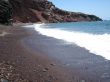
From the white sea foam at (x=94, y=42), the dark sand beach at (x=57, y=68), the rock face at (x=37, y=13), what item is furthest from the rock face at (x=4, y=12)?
the dark sand beach at (x=57, y=68)

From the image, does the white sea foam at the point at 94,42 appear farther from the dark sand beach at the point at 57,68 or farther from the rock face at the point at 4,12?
the rock face at the point at 4,12

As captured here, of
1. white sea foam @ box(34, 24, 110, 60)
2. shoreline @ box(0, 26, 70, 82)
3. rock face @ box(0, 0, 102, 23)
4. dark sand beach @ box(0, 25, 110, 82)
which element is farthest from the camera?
rock face @ box(0, 0, 102, 23)

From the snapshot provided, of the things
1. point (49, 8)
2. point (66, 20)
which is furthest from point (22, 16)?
point (66, 20)

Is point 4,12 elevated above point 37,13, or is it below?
above

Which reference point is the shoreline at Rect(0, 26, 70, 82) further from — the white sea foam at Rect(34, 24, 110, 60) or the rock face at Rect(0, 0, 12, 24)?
the rock face at Rect(0, 0, 12, 24)

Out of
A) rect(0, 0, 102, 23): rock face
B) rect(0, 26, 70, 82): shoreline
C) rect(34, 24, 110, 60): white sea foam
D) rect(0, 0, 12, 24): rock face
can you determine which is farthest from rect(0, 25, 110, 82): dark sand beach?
rect(0, 0, 102, 23): rock face

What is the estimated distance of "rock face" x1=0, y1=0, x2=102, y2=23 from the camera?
98562mm

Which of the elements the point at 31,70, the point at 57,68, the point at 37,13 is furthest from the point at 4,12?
Answer: the point at 37,13

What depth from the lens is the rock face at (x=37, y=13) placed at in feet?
323

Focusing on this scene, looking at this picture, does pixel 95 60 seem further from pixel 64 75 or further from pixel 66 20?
pixel 66 20

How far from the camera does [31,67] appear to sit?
12.8m

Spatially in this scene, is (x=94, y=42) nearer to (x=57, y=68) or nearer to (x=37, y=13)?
(x=57, y=68)

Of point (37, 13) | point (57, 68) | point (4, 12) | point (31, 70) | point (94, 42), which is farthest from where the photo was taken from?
point (37, 13)

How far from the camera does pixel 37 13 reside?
372 feet
